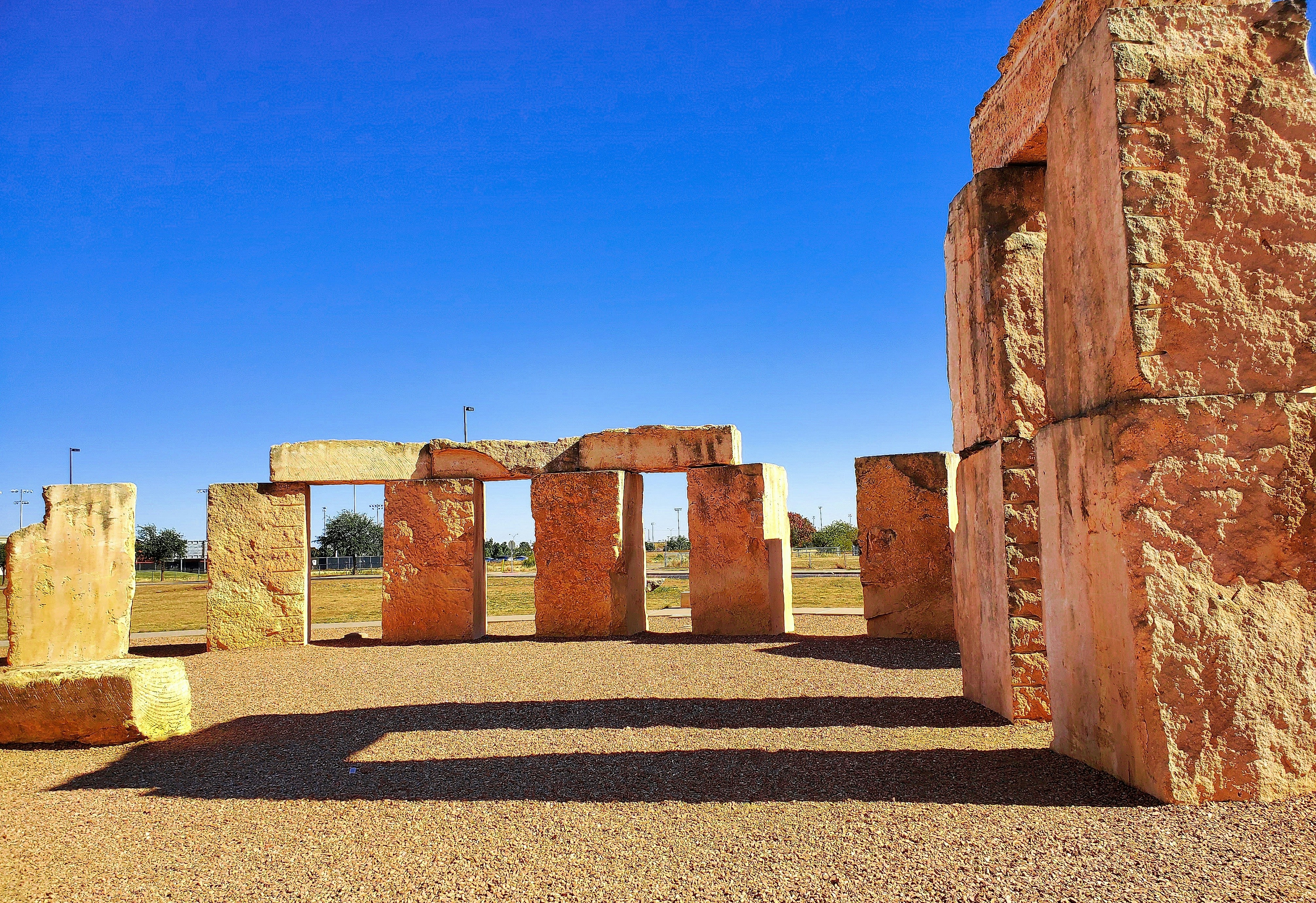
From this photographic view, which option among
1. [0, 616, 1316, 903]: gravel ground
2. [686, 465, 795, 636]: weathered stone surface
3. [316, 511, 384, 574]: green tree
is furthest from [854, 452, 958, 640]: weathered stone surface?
[316, 511, 384, 574]: green tree

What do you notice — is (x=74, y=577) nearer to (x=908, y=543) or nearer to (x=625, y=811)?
(x=625, y=811)

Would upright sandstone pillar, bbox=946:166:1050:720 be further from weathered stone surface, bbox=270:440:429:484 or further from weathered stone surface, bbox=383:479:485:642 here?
weathered stone surface, bbox=270:440:429:484

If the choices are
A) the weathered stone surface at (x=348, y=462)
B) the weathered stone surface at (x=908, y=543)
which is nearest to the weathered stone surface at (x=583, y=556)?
the weathered stone surface at (x=348, y=462)

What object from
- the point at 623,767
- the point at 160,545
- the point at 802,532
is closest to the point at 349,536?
the point at 160,545

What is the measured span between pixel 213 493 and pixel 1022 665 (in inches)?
355

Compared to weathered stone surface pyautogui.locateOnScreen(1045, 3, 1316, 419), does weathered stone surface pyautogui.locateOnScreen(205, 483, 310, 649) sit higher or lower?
lower

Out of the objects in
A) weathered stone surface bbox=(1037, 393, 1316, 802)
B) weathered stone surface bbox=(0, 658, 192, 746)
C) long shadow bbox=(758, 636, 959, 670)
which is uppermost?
weathered stone surface bbox=(1037, 393, 1316, 802)

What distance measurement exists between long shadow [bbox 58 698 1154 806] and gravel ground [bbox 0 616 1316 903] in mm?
20

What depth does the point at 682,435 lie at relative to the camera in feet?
32.1

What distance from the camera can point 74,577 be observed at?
895 centimetres

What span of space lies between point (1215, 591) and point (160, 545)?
52.1 metres

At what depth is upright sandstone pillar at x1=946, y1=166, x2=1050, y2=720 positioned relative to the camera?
475 cm

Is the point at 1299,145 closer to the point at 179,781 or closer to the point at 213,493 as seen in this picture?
the point at 179,781

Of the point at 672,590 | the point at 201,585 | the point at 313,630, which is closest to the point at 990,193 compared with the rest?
the point at 313,630
